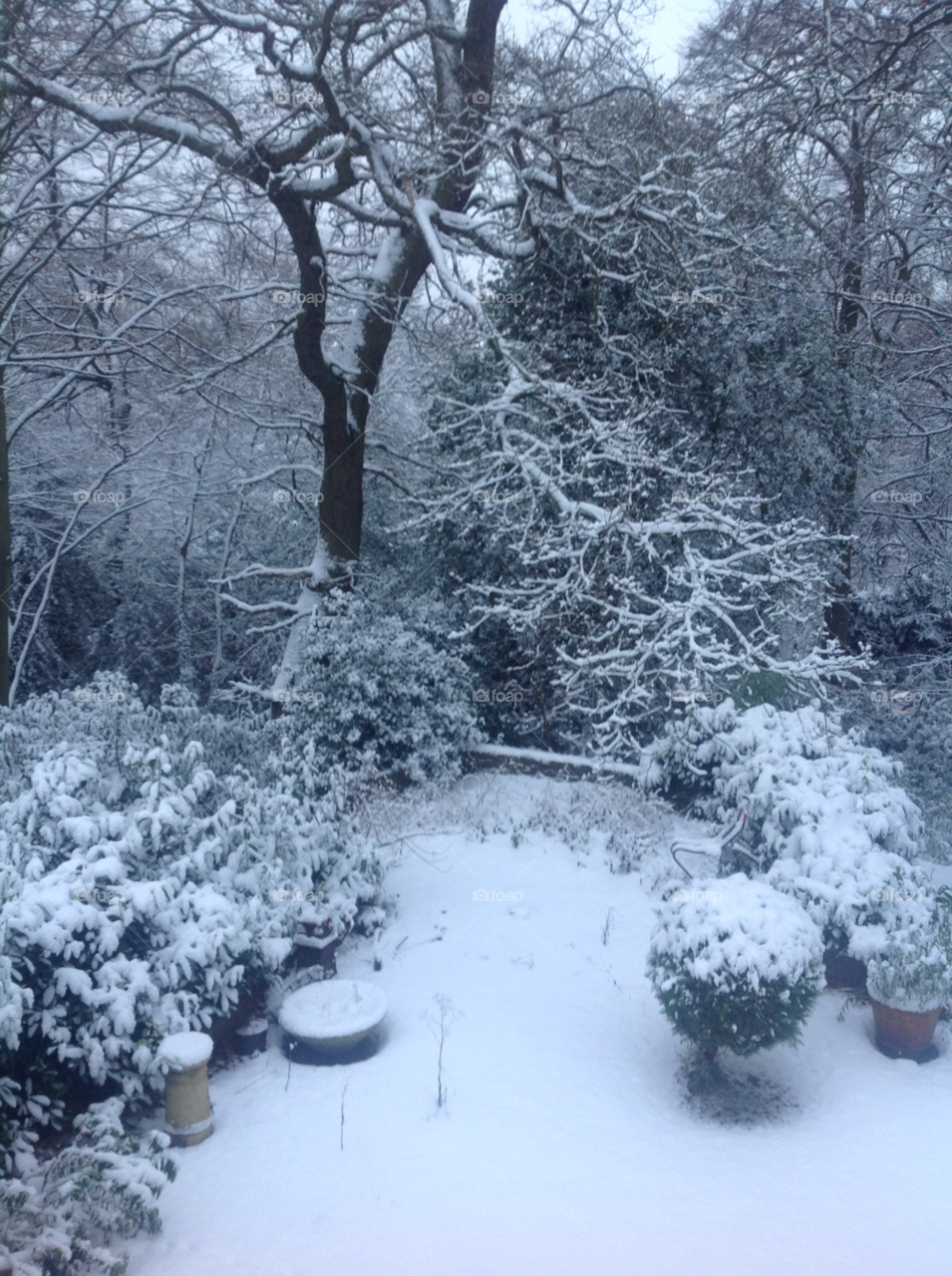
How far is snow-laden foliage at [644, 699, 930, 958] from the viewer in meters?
5.40

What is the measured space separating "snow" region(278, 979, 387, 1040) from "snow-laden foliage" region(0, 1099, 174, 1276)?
95cm

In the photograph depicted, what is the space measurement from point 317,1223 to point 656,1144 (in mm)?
1562

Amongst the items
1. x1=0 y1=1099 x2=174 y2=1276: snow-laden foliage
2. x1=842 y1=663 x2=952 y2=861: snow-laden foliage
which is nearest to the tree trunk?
x1=0 y1=1099 x2=174 y2=1276: snow-laden foliage

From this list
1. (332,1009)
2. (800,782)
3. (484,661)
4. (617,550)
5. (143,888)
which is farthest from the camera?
(484,661)

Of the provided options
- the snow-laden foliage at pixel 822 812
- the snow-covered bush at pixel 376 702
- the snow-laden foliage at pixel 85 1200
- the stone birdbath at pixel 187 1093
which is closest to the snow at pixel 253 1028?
the stone birdbath at pixel 187 1093

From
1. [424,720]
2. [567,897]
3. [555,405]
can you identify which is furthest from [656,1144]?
[555,405]

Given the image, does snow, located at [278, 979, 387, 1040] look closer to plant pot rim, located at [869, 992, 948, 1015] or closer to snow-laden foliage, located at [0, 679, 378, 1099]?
snow-laden foliage, located at [0, 679, 378, 1099]

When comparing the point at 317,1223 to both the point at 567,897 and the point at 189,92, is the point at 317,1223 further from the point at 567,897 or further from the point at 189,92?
the point at 189,92

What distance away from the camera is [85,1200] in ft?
12.1

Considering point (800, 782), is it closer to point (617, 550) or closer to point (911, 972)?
point (911, 972)

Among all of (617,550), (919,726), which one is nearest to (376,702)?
→ (617,550)

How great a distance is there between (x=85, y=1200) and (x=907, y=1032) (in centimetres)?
406

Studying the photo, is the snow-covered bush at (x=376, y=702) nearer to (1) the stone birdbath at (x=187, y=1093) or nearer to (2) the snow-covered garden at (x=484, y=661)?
(2) the snow-covered garden at (x=484, y=661)

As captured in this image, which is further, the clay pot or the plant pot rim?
the plant pot rim
